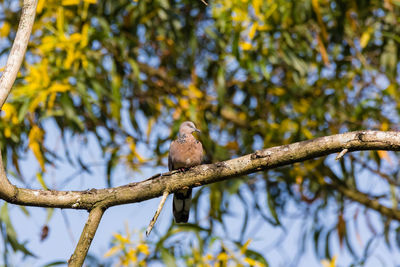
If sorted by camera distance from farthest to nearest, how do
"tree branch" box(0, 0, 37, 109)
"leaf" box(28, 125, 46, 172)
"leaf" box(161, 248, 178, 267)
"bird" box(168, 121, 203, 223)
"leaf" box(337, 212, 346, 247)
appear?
"leaf" box(337, 212, 346, 247) → "bird" box(168, 121, 203, 223) → "leaf" box(28, 125, 46, 172) → "leaf" box(161, 248, 178, 267) → "tree branch" box(0, 0, 37, 109)

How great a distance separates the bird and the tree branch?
1.64 metres

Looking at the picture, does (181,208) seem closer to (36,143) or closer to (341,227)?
(36,143)

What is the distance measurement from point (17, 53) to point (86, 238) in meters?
0.73

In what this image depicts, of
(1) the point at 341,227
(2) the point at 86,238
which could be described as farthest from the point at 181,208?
(2) the point at 86,238

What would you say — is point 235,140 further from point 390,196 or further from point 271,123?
point 390,196

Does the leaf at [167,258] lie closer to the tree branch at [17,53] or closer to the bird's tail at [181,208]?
the bird's tail at [181,208]

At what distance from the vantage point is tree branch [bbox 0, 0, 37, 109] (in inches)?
85.9

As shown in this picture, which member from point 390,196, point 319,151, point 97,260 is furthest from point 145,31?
point 319,151

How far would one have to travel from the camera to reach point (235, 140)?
441cm

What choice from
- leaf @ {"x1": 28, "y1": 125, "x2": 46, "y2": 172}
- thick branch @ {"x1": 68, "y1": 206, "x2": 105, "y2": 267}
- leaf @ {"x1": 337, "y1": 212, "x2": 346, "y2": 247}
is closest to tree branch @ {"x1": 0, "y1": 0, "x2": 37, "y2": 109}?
thick branch @ {"x1": 68, "y1": 206, "x2": 105, "y2": 267}

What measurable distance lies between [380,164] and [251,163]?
194 centimetres

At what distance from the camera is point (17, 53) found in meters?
2.21

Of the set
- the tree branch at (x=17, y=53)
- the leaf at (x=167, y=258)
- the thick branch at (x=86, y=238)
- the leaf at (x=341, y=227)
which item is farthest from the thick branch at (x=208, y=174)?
the leaf at (x=341, y=227)

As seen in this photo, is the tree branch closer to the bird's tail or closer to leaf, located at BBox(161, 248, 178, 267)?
leaf, located at BBox(161, 248, 178, 267)
